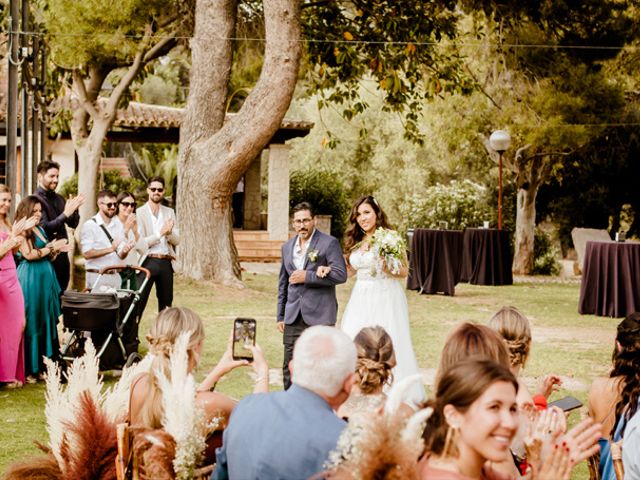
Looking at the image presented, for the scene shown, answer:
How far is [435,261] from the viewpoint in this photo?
768 inches

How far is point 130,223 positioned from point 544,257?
62.7ft

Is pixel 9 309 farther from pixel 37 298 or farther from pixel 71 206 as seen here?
pixel 71 206

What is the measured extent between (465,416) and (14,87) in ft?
29.4

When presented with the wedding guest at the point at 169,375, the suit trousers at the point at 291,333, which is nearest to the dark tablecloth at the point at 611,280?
the suit trousers at the point at 291,333

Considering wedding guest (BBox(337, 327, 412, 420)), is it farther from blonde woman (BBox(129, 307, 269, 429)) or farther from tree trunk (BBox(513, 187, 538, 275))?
tree trunk (BBox(513, 187, 538, 275))

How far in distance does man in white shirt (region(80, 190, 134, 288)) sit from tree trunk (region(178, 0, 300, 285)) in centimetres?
715

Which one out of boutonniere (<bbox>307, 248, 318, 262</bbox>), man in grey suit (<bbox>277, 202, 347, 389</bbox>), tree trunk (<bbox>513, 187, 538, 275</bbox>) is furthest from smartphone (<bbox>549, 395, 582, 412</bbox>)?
tree trunk (<bbox>513, 187, 538, 275</bbox>)

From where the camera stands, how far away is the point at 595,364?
11305 mm

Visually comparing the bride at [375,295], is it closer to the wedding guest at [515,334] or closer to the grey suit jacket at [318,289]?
the grey suit jacket at [318,289]

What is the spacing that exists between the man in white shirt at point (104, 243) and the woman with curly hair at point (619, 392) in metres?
6.25

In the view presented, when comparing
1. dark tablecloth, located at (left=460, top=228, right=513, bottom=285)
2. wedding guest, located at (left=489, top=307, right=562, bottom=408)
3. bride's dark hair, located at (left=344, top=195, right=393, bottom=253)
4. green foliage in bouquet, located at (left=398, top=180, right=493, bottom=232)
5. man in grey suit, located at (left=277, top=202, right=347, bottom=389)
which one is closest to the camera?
wedding guest, located at (left=489, top=307, right=562, bottom=408)

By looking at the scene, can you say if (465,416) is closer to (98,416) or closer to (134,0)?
(98,416)

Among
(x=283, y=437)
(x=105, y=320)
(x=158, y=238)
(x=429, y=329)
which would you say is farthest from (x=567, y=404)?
(x=429, y=329)

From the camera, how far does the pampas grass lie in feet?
11.8
